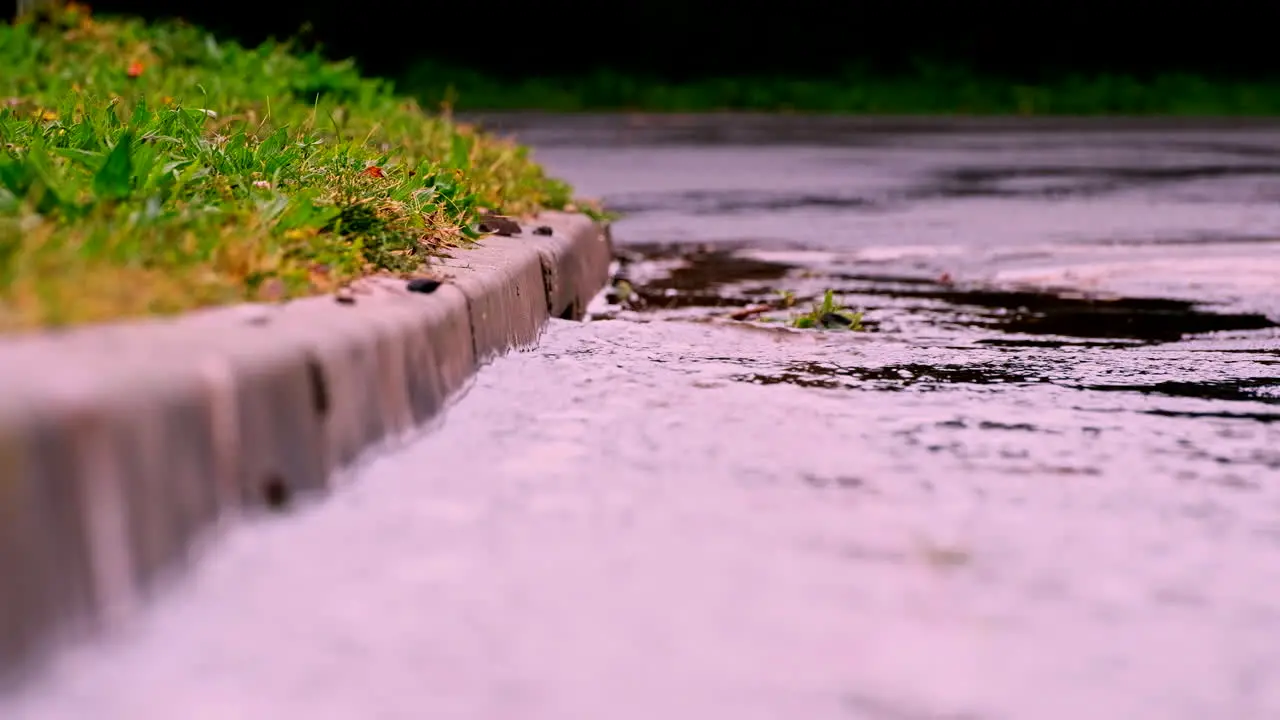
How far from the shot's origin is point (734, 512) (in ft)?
11.8

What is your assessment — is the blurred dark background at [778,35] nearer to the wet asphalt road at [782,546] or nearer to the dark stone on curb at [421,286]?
the wet asphalt road at [782,546]

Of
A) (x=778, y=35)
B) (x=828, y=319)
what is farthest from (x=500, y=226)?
(x=778, y=35)

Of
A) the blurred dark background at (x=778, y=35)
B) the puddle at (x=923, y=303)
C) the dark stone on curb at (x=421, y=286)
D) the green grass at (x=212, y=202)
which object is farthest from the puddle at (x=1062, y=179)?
the blurred dark background at (x=778, y=35)

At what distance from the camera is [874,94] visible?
84.9 feet

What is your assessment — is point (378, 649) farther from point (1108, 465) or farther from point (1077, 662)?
point (1108, 465)

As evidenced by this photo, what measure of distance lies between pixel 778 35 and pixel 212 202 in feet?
80.6

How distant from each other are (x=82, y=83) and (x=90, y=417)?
827 centimetres

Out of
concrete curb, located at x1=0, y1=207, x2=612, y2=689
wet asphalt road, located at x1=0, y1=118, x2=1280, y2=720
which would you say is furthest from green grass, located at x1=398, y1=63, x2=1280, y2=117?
concrete curb, located at x1=0, y1=207, x2=612, y2=689

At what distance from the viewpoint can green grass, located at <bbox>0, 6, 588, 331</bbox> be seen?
3.67 m

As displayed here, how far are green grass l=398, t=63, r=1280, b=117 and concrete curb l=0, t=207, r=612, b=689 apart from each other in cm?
2060

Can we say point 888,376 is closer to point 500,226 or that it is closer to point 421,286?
point 421,286

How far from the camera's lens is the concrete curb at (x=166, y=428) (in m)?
2.60

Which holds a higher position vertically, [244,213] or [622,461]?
[244,213]

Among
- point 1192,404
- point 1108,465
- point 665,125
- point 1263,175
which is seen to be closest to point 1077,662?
point 1108,465
